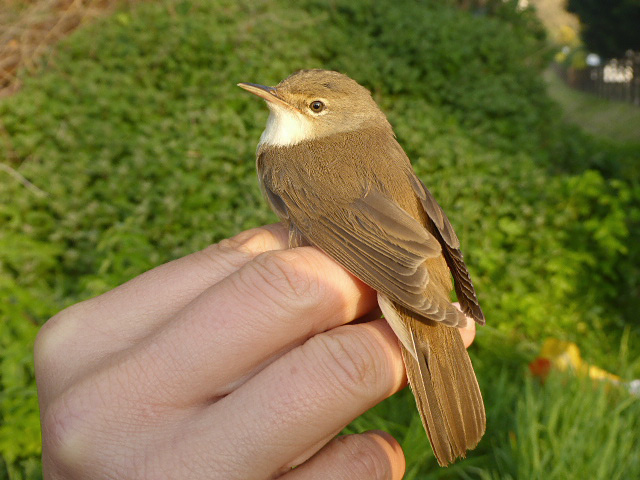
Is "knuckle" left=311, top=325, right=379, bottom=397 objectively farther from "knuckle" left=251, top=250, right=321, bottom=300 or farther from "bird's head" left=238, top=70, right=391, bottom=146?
"bird's head" left=238, top=70, right=391, bottom=146

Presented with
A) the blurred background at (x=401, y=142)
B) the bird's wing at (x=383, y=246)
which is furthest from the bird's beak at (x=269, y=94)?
the blurred background at (x=401, y=142)

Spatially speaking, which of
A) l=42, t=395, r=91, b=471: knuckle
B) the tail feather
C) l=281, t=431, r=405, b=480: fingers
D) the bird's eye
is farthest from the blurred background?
the bird's eye

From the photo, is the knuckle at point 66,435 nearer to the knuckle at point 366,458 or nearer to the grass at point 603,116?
the knuckle at point 366,458

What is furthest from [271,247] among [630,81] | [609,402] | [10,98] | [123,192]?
[630,81]

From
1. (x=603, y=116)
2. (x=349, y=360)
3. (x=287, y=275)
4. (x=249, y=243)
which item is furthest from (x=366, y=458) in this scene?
(x=603, y=116)

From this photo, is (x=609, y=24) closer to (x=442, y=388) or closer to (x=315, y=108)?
(x=315, y=108)
